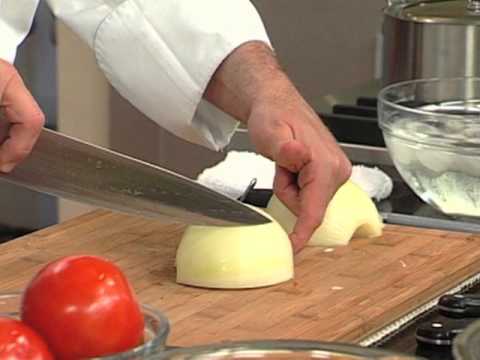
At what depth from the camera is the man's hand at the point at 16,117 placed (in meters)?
1.19

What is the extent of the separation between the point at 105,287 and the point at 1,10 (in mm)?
703

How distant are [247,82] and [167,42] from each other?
12 centimetres

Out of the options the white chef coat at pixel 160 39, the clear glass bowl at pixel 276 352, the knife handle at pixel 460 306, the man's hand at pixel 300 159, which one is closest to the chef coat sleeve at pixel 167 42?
the white chef coat at pixel 160 39

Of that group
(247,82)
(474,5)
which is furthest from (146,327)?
(474,5)

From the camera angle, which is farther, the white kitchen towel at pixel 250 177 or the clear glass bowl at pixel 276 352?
the white kitchen towel at pixel 250 177

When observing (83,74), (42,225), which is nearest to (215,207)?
(42,225)

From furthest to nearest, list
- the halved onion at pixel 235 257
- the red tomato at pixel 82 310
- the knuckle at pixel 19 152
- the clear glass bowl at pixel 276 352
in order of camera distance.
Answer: the halved onion at pixel 235 257 → the knuckle at pixel 19 152 → the red tomato at pixel 82 310 → the clear glass bowl at pixel 276 352

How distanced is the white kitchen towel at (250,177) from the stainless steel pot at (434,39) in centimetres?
37

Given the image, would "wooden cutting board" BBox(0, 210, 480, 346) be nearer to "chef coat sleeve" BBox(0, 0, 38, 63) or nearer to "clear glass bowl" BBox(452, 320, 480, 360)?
"chef coat sleeve" BBox(0, 0, 38, 63)

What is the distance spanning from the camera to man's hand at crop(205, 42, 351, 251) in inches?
55.3

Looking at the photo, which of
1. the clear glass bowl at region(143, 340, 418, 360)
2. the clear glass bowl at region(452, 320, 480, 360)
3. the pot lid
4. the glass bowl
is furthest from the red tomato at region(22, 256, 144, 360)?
the pot lid

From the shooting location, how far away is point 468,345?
0.87 m

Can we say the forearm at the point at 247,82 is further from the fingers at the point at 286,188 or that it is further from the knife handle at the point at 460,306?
the knife handle at the point at 460,306

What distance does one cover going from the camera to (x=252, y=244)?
1365mm
